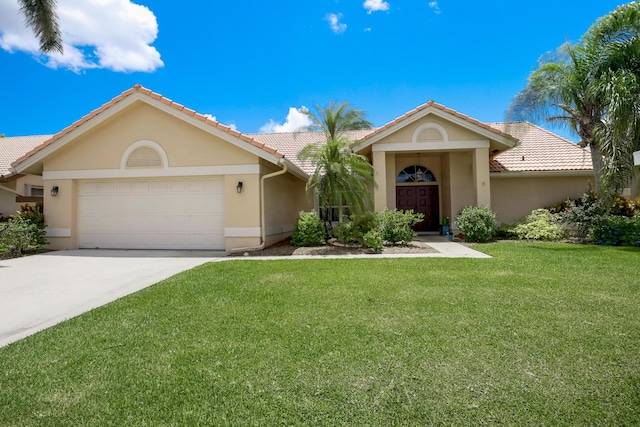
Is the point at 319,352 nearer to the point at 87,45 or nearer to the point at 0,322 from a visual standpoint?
the point at 0,322

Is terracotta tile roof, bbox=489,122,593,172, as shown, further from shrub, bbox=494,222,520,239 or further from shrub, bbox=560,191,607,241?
shrub, bbox=560,191,607,241

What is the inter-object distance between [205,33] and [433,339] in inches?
565

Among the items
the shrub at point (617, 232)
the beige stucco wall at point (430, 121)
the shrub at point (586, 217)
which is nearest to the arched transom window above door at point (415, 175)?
the beige stucco wall at point (430, 121)

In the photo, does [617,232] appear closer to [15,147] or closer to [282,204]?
[282,204]

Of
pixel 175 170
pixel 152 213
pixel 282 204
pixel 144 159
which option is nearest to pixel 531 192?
pixel 282 204

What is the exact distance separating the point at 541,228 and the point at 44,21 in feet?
72.1

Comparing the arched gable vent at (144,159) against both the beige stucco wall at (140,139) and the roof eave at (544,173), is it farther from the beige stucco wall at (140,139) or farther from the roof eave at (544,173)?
the roof eave at (544,173)

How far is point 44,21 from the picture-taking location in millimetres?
13641

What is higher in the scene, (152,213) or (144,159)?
(144,159)

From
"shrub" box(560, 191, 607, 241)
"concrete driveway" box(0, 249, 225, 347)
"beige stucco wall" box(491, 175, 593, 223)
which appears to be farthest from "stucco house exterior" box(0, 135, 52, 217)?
"shrub" box(560, 191, 607, 241)

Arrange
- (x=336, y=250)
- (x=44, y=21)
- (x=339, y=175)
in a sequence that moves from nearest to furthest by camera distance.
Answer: (x=336, y=250), (x=339, y=175), (x=44, y=21)

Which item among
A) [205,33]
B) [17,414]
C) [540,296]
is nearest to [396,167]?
[205,33]

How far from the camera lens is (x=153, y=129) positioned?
11.4 m

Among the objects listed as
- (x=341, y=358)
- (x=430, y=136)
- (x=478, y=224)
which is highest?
(x=430, y=136)
